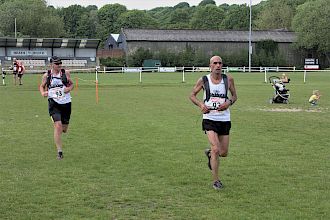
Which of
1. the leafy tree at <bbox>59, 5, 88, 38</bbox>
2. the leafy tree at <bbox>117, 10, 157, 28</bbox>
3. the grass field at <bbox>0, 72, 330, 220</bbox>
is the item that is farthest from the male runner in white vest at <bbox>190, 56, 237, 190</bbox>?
the leafy tree at <bbox>59, 5, 88, 38</bbox>

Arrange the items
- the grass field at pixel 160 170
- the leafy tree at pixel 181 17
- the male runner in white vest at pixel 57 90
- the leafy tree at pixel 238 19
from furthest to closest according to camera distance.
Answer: the leafy tree at pixel 181 17
the leafy tree at pixel 238 19
the male runner in white vest at pixel 57 90
the grass field at pixel 160 170

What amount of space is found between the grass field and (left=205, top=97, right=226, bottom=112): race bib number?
4.00ft

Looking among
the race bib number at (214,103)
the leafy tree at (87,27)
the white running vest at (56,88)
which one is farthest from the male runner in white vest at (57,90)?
the leafy tree at (87,27)

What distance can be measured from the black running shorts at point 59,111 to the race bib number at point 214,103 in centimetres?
376

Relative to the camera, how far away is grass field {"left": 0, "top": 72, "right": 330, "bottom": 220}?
273 inches

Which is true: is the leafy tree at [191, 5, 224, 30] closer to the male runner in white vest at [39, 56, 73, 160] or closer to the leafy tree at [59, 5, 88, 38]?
the leafy tree at [59, 5, 88, 38]

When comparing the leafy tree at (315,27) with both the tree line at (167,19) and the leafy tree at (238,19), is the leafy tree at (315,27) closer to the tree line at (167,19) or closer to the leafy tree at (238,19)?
the tree line at (167,19)

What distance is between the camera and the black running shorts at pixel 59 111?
10637mm

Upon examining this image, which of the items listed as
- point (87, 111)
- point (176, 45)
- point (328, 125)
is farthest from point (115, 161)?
point (176, 45)

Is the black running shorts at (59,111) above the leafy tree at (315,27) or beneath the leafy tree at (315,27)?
beneath

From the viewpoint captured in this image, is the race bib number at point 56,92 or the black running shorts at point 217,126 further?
the race bib number at point 56,92

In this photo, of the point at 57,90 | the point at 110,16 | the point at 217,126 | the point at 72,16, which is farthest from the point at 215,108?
the point at 110,16

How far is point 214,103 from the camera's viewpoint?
318 inches

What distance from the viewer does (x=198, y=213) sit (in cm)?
671
